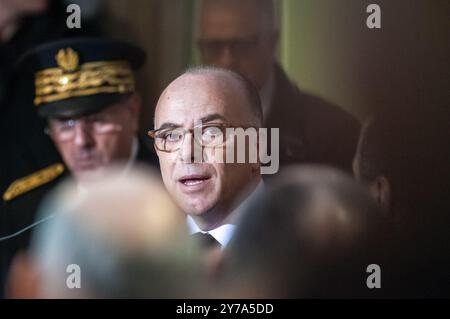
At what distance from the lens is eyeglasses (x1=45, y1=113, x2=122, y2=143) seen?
2752 millimetres

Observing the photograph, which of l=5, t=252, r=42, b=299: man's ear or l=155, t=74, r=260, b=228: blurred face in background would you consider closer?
l=155, t=74, r=260, b=228: blurred face in background

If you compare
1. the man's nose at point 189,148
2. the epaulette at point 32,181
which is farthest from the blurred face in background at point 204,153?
the epaulette at point 32,181

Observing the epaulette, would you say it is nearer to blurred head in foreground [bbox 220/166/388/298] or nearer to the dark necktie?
the dark necktie

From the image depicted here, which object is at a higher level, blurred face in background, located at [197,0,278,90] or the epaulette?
blurred face in background, located at [197,0,278,90]

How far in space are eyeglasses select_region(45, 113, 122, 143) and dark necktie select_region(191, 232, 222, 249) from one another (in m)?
0.41

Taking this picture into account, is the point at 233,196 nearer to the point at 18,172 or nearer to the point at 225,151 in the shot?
the point at 225,151

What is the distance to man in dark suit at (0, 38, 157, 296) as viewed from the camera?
9.00 feet

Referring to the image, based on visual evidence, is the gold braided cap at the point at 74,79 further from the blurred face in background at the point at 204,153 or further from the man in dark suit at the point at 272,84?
the man in dark suit at the point at 272,84

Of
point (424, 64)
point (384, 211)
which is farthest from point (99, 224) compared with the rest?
point (424, 64)

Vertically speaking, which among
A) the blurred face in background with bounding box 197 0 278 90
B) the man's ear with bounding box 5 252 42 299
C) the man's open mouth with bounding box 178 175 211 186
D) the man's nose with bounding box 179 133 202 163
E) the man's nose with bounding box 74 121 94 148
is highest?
the blurred face in background with bounding box 197 0 278 90

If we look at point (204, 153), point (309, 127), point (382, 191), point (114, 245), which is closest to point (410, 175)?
point (382, 191)

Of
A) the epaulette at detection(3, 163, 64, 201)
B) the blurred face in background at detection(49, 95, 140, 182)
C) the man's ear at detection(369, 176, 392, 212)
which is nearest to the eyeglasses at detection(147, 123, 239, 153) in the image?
the blurred face in background at detection(49, 95, 140, 182)

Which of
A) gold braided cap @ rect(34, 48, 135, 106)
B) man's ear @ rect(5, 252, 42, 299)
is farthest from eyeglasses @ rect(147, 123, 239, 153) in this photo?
man's ear @ rect(5, 252, 42, 299)
